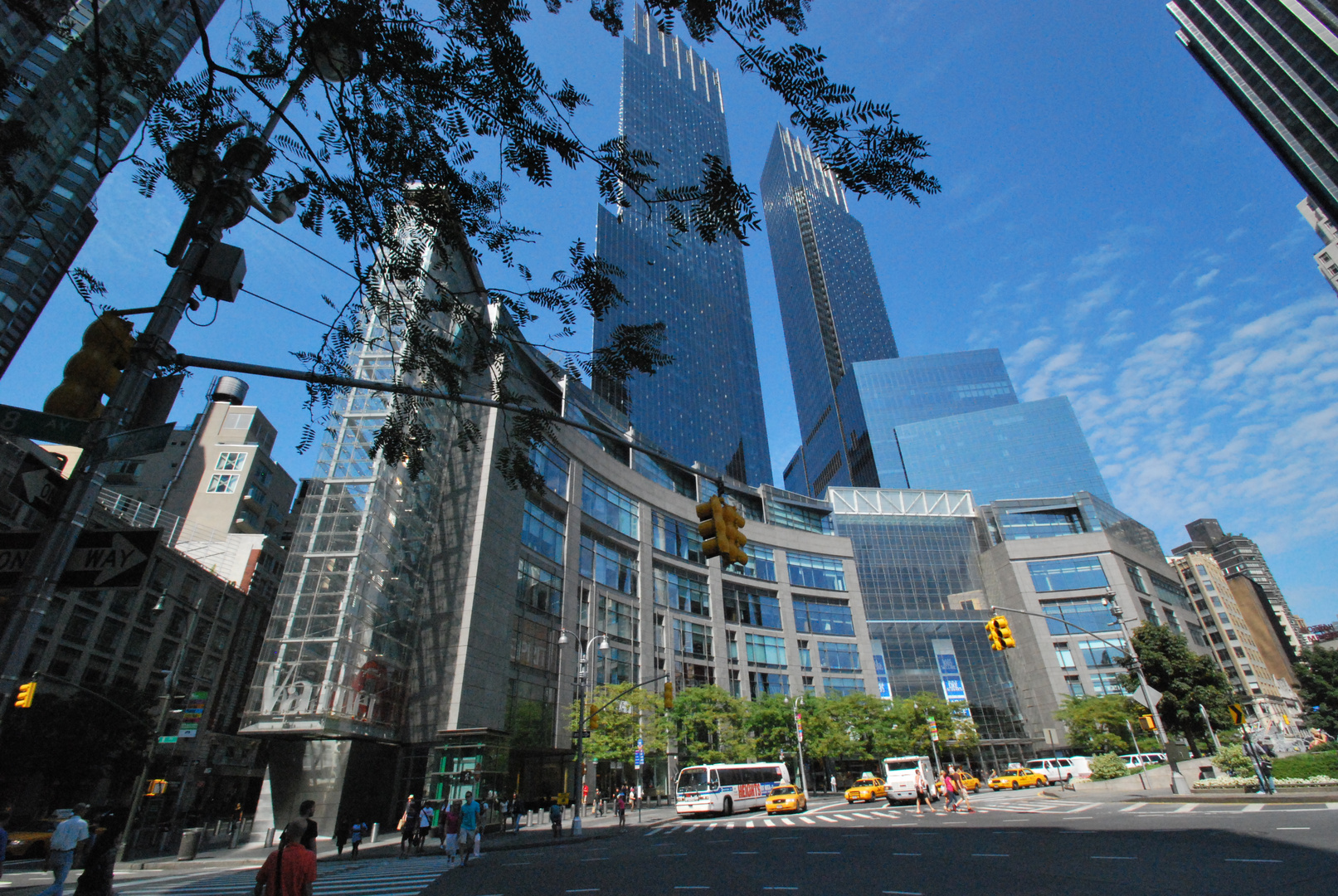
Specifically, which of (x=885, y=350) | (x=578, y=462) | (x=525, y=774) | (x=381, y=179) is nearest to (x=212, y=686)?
(x=525, y=774)

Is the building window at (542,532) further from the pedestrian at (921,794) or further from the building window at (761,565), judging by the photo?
the pedestrian at (921,794)

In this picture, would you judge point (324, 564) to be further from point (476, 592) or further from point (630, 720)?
point (630, 720)

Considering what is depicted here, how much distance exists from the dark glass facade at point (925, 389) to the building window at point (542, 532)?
101466 millimetres

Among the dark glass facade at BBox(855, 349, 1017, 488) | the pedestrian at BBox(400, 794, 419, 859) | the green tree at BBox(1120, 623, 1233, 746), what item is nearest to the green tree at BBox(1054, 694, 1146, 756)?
the green tree at BBox(1120, 623, 1233, 746)

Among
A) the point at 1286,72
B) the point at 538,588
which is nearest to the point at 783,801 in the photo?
the point at 538,588

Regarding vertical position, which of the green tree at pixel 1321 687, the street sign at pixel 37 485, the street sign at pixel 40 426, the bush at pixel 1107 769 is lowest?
the bush at pixel 1107 769

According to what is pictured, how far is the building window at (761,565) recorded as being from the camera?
65312 mm

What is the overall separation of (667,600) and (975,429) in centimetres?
9502

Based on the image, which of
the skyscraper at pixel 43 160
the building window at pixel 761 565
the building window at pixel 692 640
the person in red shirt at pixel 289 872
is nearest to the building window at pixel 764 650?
the building window at pixel 692 640

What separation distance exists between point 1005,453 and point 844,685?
79.4 metres

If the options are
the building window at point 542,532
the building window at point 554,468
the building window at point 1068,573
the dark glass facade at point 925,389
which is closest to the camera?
the building window at point 542,532

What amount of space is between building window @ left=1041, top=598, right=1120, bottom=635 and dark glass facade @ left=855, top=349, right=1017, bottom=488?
57836mm

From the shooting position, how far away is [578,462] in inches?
2025

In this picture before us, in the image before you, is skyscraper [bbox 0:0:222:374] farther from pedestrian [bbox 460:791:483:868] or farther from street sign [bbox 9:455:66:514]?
street sign [bbox 9:455:66:514]
